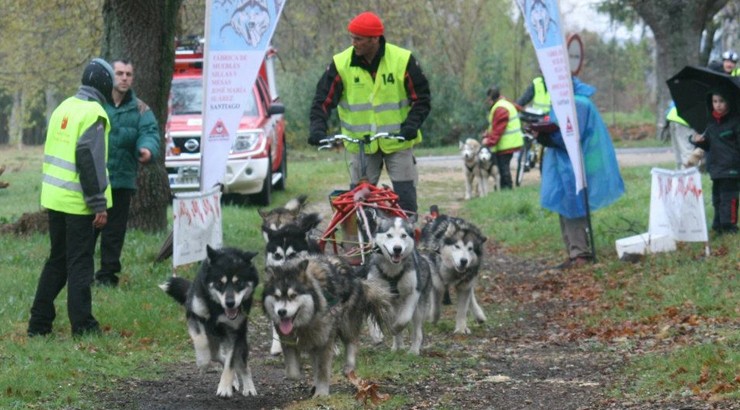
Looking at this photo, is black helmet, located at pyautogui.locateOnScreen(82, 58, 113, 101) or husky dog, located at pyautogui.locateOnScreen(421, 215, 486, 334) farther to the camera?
husky dog, located at pyautogui.locateOnScreen(421, 215, 486, 334)

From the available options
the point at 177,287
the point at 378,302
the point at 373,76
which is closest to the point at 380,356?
the point at 378,302

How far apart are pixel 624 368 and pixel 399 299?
174 cm

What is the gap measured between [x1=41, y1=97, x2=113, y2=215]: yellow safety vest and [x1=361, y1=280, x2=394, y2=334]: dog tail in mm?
2211

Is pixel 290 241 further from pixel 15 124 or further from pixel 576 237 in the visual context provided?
pixel 15 124

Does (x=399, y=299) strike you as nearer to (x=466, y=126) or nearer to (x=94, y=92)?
(x=94, y=92)

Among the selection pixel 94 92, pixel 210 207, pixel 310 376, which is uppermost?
pixel 94 92

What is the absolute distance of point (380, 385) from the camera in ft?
26.1

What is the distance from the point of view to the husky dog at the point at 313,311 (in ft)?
24.3

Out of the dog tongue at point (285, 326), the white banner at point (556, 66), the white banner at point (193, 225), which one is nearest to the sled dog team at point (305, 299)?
the dog tongue at point (285, 326)

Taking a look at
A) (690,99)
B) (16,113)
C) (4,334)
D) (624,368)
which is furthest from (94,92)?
(16,113)

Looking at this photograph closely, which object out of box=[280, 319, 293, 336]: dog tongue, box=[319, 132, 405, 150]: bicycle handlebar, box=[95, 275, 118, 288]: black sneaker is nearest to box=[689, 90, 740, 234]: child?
box=[319, 132, 405, 150]: bicycle handlebar

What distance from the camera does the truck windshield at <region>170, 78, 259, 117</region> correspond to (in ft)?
70.2

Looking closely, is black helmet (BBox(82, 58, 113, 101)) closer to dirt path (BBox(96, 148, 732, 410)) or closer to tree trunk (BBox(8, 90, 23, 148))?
dirt path (BBox(96, 148, 732, 410))

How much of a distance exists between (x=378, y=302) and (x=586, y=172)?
5967mm
